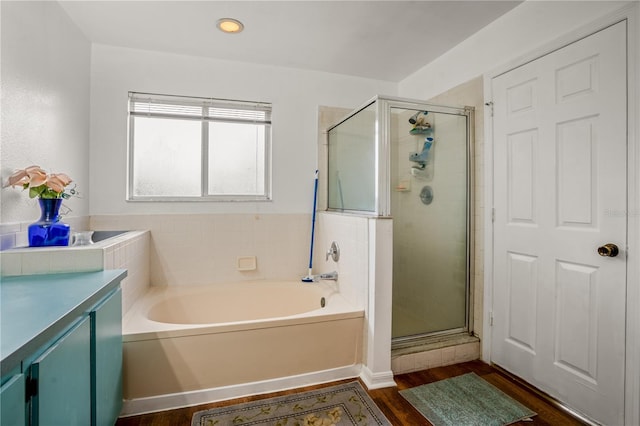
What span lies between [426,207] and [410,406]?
1.27 meters

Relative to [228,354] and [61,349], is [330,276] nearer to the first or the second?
[228,354]

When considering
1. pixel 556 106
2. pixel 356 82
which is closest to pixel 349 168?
pixel 356 82

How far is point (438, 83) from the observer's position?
2662mm

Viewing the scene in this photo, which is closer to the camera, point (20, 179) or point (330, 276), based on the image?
point (20, 179)

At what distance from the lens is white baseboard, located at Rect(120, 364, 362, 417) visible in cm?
167

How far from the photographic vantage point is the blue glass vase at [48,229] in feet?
5.01

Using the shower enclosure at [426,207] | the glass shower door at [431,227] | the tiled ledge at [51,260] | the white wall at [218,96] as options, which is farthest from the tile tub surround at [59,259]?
the glass shower door at [431,227]

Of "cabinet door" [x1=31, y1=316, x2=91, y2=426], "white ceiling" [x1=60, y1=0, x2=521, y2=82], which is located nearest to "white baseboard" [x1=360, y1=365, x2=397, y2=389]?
"cabinet door" [x1=31, y1=316, x2=91, y2=426]

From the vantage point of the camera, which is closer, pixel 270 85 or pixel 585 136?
pixel 585 136

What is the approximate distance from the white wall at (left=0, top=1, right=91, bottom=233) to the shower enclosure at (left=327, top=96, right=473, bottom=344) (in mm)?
1952

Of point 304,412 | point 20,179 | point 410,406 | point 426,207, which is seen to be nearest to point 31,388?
point 20,179

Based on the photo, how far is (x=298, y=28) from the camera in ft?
7.19

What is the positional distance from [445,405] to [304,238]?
1.67 meters

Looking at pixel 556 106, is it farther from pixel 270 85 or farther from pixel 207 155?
pixel 207 155
